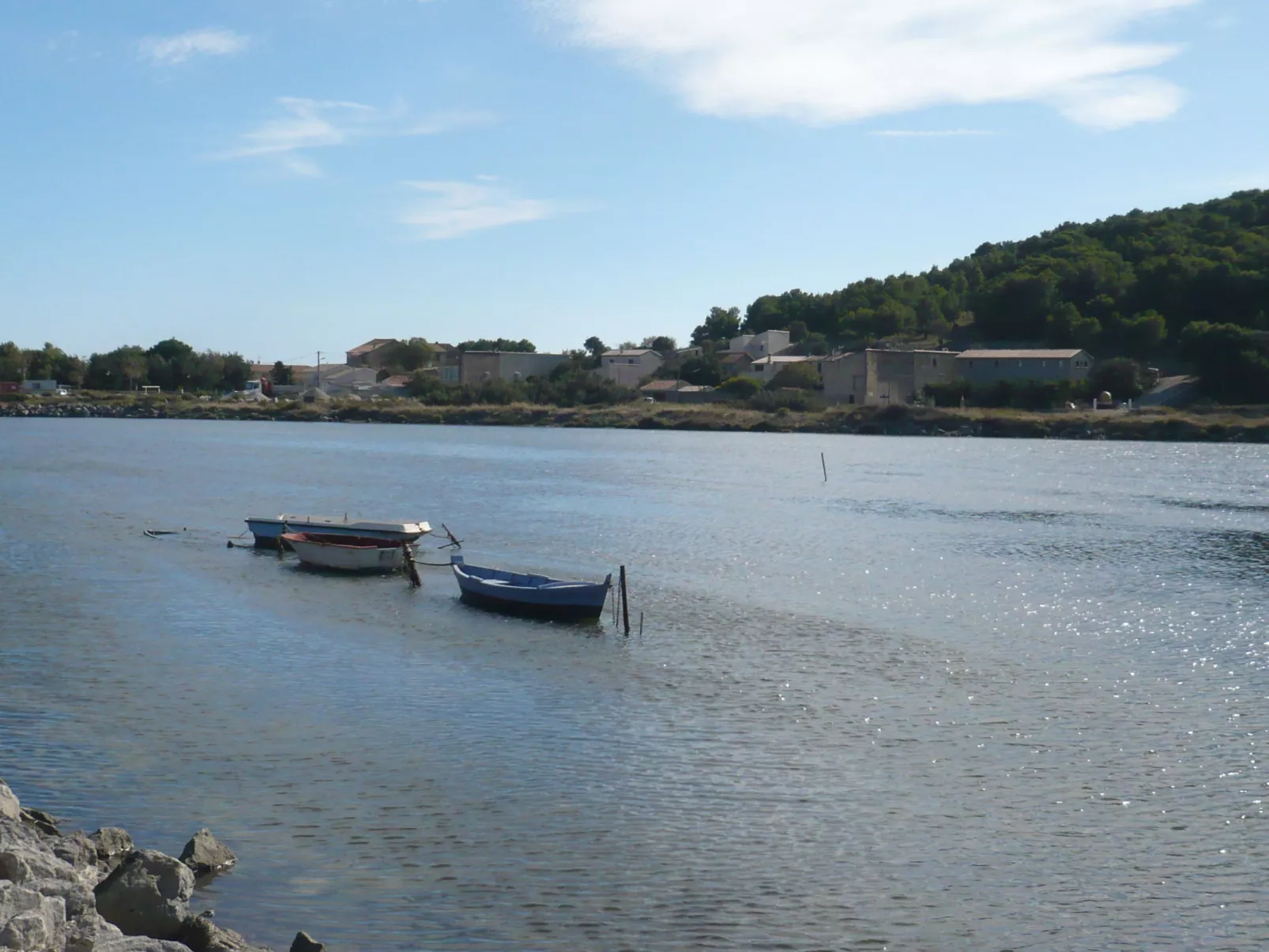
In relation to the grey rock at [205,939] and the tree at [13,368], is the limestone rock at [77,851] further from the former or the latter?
the tree at [13,368]

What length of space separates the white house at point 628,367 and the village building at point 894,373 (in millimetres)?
35086

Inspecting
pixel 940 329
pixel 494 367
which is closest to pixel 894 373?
pixel 940 329

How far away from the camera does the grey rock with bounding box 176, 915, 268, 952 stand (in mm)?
8797

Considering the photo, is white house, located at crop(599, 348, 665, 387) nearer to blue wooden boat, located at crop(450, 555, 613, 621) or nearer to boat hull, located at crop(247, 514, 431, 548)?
boat hull, located at crop(247, 514, 431, 548)

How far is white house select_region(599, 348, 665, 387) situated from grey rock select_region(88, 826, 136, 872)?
133 meters

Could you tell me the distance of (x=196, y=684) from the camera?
18141 mm

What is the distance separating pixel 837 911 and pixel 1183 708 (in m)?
9.12

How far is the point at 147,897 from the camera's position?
8930mm

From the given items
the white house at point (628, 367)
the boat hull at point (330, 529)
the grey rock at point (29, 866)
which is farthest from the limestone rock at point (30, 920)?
the white house at point (628, 367)

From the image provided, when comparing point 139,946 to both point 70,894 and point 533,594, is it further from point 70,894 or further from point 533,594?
point 533,594

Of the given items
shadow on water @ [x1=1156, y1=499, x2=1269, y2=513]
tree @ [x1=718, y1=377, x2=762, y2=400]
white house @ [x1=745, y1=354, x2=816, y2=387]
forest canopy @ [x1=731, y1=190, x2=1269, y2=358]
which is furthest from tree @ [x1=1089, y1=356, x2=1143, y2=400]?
shadow on water @ [x1=1156, y1=499, x2=1269, y2=513]

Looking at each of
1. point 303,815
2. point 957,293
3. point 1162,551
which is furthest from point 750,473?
point 957,293

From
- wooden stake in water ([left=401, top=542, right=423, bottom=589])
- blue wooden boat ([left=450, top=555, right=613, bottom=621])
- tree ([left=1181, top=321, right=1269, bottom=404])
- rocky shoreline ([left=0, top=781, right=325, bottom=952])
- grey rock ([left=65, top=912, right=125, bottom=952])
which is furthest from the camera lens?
tree ([left=1181, top=321, right=1269, bottom=404])

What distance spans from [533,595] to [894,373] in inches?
3700
